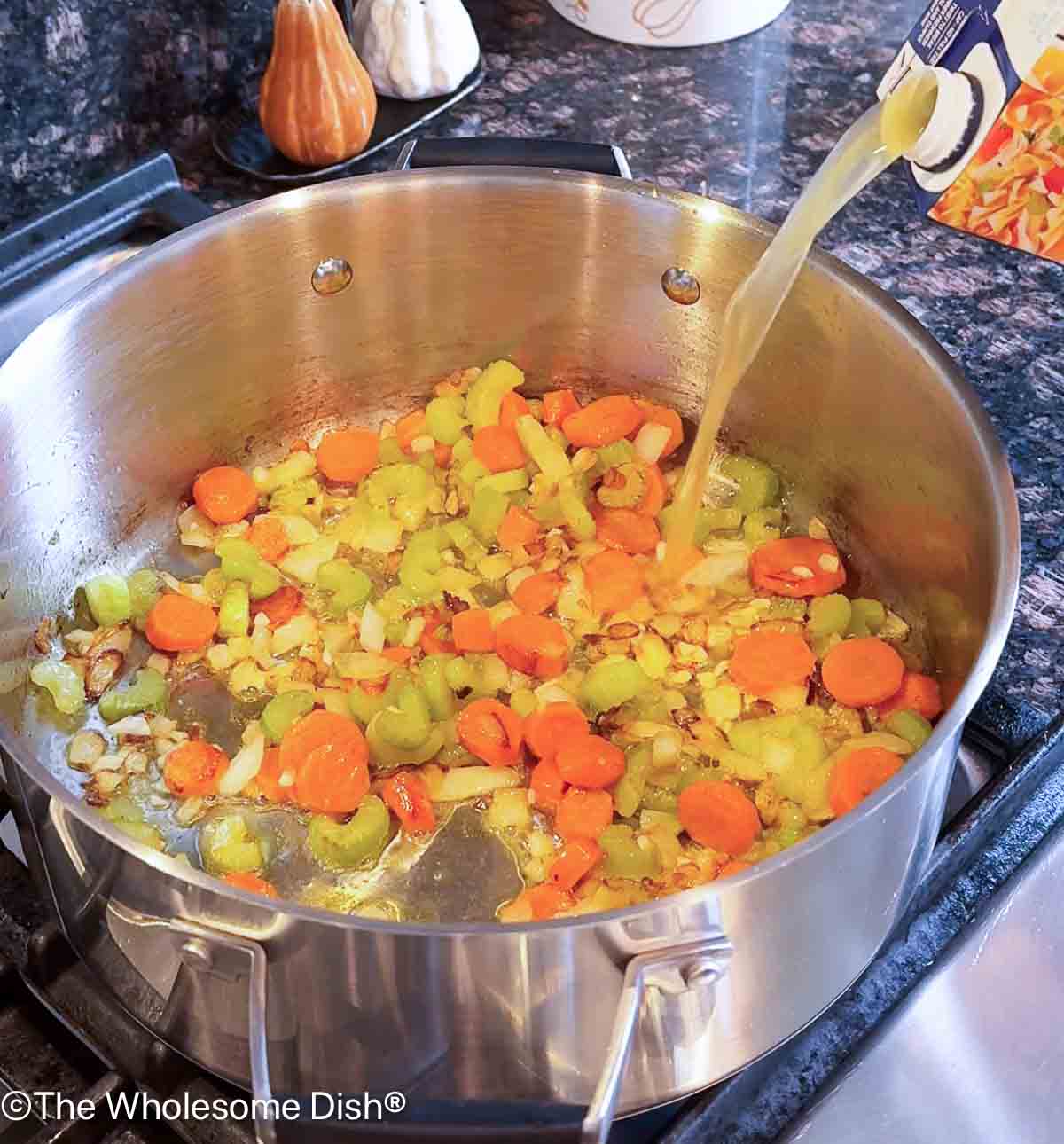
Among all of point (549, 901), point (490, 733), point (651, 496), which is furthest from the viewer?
point (651, 496)

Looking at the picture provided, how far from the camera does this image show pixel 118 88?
144cm

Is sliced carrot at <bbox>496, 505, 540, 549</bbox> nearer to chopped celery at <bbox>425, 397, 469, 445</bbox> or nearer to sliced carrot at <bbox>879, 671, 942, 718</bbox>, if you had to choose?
chopped celery at <bbox>425, 397, 469, 445</bbox>

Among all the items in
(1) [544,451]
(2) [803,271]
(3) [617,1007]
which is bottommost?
(1) [544,451]

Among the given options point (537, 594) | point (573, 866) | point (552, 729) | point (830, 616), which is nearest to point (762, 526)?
point (830, 616)

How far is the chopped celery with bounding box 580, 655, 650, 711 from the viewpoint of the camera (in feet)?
3.90

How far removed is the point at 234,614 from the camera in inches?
50.1

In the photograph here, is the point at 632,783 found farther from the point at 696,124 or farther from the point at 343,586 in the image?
Result: the point at 696,124

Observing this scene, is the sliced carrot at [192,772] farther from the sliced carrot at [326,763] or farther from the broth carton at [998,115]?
the broth carton at [998,115]

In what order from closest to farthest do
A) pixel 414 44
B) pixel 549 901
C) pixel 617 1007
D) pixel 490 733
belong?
1. pixel 617 1007
2. pixel 549 901
3. pixel 490 733
4. pixel 414 44

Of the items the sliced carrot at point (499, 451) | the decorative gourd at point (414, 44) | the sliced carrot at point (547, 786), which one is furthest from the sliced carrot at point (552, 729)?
the decorative gourd at point (414, 44)

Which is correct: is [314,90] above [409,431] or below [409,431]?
above

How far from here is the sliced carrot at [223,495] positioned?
1.35 m

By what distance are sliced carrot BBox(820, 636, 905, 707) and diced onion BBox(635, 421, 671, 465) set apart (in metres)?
0.31

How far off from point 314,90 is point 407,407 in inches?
14.3
